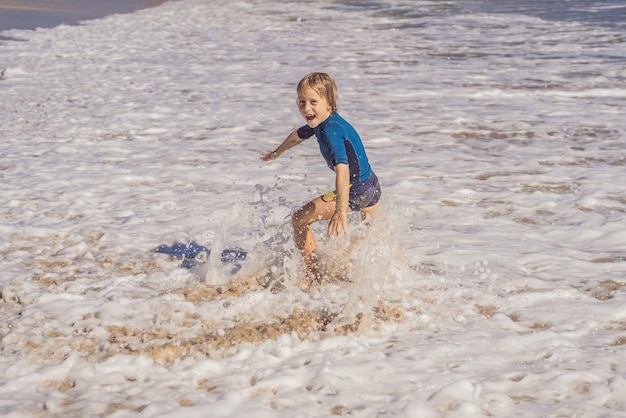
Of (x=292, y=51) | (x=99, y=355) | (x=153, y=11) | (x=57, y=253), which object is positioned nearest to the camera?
(x=99, y=355)

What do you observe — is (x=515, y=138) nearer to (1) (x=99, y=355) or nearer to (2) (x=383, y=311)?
(2) (x=383, y=311)

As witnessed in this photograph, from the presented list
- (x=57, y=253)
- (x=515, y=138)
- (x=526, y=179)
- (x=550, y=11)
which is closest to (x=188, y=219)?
(x=57, y=253)

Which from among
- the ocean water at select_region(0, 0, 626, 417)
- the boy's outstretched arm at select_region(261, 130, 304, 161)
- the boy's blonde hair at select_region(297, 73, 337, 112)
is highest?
the boy's blonde hair at select_region(297, 73, 337, 112)

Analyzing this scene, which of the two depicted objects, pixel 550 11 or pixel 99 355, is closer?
pixel 99 355

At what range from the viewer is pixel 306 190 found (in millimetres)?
8242

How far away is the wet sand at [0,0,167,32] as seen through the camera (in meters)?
22.2

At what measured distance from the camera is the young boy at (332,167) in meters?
5.08

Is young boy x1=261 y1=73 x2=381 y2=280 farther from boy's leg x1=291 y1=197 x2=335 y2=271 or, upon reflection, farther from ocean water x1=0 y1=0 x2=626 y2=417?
ocean water x1=0 y1=0 x2=626 y2=417

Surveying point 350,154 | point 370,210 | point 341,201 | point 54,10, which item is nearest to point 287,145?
point 350,154

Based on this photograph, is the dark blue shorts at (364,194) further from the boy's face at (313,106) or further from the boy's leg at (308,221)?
the boy's face at (313,106)

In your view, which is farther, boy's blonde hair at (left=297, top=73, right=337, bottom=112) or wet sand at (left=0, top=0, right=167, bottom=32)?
wet sand at (left=0, top=0, right=167, bottom=32)

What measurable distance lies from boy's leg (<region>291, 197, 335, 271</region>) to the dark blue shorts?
0.17 m

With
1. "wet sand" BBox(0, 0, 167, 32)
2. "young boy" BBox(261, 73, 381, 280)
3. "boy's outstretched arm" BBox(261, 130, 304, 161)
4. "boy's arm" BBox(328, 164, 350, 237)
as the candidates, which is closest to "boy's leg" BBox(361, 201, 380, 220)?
"young boy" BBox(261, 73, 381, 280)

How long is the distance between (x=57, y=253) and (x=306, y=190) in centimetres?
269
